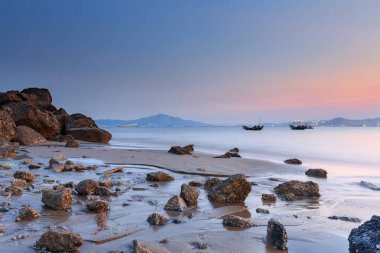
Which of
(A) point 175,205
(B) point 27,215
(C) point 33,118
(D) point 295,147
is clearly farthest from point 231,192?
(D) point 295,147

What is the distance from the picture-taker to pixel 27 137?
1680 cm

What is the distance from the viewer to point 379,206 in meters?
5.80

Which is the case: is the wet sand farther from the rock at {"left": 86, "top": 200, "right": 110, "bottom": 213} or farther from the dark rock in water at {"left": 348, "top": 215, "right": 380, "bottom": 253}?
the dark rock in water at {"left": 348, "top": 215, "right": 380, "bottom": 253}

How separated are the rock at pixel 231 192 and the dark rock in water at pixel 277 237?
6.58 ft

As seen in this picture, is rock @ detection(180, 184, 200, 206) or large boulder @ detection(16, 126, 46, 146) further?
large boulder @ detection(16, 126, 46, 146)

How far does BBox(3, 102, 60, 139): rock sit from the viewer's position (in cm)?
1902

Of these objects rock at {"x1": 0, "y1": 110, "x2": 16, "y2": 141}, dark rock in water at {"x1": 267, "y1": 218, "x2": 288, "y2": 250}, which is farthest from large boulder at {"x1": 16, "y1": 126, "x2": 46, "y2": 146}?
dark rock in water at {"x1": 267, "y1": 218, "x2": 288, "y2": 250}

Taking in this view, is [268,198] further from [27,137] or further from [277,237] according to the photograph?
[27,137]

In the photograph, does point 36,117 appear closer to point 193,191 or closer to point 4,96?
point 4,96

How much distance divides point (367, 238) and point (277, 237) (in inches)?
33.2

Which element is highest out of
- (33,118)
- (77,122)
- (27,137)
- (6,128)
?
(33,118)

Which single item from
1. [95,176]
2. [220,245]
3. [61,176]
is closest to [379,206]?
[220,245]

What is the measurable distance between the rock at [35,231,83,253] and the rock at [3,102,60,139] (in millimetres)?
17678

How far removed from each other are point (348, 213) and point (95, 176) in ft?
16.4
